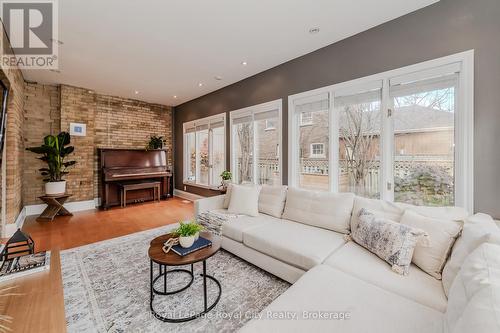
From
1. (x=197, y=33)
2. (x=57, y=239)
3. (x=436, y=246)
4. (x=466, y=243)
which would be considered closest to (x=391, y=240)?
(x=436, y=246)

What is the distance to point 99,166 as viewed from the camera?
5.59 m

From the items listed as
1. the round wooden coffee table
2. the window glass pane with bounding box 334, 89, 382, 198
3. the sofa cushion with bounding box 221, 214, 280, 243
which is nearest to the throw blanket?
the sofa cushion with bounding box 221, 214, 280, 243

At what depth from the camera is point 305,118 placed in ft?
11.6

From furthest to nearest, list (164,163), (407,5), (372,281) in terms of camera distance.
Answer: (164,163), (407,5), (372,281)

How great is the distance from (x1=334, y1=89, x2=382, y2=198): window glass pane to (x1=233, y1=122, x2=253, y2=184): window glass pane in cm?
189

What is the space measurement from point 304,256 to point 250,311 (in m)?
0.65

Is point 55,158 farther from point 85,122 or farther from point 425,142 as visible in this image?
point 425,142

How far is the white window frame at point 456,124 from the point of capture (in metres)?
2.10

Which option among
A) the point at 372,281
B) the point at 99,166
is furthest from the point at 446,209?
the point at 99,166

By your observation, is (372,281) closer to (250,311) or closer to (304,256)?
(304,256)

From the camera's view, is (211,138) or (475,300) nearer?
(475,300)

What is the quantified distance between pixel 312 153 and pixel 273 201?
3.44ft

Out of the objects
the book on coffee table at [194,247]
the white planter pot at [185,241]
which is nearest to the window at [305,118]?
the book on coffee table at [194,247]

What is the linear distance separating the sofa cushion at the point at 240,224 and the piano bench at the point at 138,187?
3.74m
